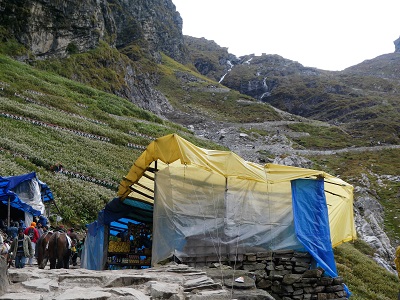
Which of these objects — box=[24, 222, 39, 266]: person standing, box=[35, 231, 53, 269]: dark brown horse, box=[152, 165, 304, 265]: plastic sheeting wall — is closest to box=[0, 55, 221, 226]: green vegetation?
box=[24, 222, 39, 266]: person standing

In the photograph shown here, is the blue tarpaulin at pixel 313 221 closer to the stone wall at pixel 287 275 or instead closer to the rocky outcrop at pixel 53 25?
the stone wall at pixel 287 275

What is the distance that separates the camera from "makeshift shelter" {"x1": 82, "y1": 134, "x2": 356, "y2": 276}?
9.48 m

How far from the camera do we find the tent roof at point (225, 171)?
9398 millimetres

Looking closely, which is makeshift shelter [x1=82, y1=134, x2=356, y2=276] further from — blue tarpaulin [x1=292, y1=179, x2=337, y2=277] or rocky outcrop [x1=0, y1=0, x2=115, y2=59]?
rocky outcrop [x1=0, y1=0, x2=115, y2=59]

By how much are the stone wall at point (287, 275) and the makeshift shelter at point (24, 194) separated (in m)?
10.9

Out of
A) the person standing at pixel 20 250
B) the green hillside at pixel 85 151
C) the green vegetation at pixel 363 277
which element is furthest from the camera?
the green hillside at pixel 85 151

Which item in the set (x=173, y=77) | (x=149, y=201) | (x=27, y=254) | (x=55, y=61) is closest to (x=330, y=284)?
(x=149, y=201)

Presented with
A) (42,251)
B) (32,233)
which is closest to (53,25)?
(32,233)

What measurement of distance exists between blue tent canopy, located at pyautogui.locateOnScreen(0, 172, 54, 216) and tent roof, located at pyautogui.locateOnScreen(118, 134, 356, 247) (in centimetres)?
717

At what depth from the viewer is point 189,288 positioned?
6.68 metres

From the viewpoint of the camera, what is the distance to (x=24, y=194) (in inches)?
712

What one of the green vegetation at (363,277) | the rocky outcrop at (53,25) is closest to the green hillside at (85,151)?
the green vegetation at (363,277)

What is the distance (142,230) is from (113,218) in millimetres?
1031

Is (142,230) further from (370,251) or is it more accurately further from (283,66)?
(283,66)
